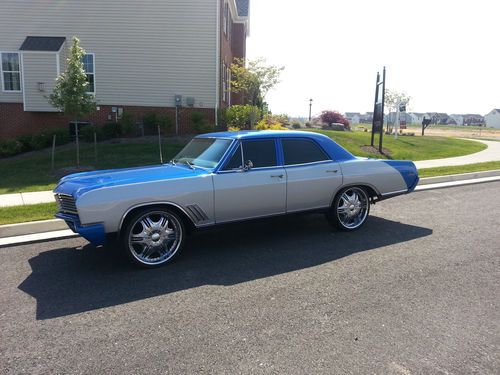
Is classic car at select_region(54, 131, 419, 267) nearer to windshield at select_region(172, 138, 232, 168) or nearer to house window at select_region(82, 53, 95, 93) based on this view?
windshield at select_region(172, 138, 232, 168)

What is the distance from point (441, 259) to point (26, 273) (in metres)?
4.88


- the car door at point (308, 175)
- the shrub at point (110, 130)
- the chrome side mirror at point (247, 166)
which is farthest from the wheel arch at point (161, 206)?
the shrub at point (110, 130)

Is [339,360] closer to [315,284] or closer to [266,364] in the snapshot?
[266,364]

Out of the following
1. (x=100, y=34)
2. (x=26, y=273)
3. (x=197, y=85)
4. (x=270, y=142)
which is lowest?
(x=26, y=273)

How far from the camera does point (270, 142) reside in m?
6.00

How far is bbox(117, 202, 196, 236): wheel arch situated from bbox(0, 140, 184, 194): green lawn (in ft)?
19.9

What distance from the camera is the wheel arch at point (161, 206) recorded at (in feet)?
16.0

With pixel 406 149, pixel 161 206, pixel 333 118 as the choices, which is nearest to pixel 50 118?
pixel 406 149

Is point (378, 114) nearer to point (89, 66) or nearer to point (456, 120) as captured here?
point (89, 66)

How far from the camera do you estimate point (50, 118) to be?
1964cm

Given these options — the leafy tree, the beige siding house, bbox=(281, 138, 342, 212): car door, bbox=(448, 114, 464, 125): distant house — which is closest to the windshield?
bbox=(281, 138, 342, 212): car door

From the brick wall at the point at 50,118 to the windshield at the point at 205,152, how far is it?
1283cm

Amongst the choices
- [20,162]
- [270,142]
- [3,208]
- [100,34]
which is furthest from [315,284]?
[100,34]

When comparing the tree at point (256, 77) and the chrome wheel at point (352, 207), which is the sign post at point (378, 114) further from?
the chrome wheel at point (352, 207)
